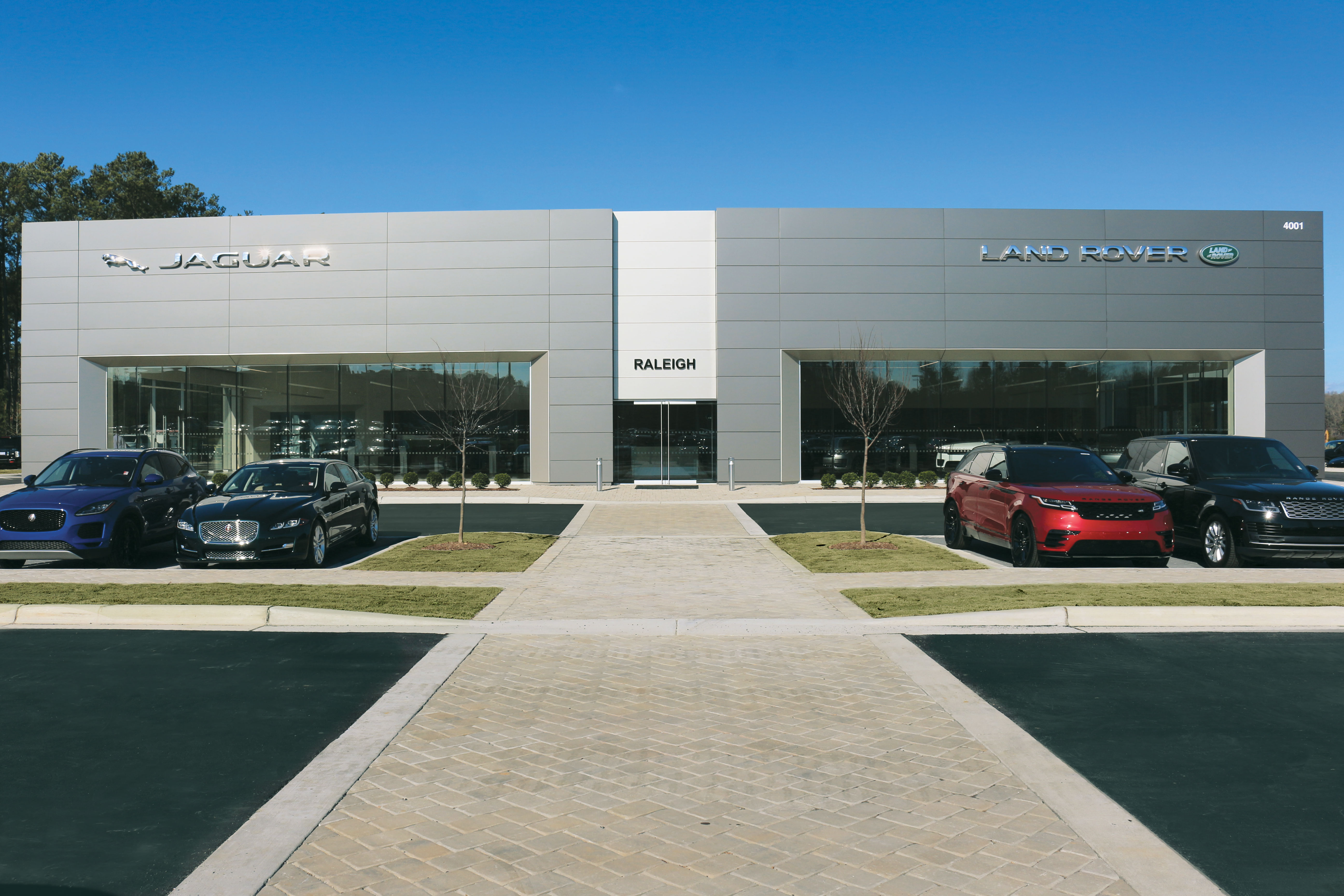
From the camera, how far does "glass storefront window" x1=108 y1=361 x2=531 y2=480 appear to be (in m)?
32.6

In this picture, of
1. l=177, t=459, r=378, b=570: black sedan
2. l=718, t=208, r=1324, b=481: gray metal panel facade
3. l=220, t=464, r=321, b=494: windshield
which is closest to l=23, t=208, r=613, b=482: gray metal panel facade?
l=718, t=208, r=1324, b=481: gray metal panel facade

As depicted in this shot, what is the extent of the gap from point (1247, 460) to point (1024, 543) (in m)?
Answer: 3.99

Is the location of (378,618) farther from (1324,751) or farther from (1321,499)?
(1321,499)

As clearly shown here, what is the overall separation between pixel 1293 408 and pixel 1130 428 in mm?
5273

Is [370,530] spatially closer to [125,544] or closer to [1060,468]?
[125,544]

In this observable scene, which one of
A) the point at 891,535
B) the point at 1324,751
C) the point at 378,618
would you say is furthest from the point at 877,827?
the point at 891,535

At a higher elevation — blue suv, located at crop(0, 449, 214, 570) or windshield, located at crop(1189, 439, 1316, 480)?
windshield, located at crop(1189, 439, 1316, 480)

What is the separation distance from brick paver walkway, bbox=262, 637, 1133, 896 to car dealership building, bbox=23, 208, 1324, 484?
25011 millimetres

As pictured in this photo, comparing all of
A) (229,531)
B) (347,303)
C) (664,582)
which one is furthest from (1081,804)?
(347,303)

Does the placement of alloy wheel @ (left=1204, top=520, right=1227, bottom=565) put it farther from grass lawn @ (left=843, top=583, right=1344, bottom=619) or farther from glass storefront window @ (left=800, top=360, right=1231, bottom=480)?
glass storefront window @ (left=800, top=360, right=1231, bottom=480)

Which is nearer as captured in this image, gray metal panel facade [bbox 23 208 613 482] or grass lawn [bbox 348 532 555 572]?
grass lawn [bbox 348 532 555 572]

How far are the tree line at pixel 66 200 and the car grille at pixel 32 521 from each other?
5377cm

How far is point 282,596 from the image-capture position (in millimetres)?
10383

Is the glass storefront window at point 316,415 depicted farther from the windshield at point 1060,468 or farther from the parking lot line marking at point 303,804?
the parking lot line marking at point 303,804
